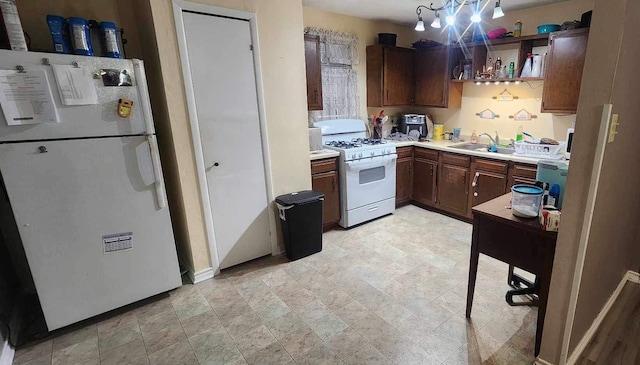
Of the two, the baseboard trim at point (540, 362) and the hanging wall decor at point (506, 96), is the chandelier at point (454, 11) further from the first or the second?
the baseboard trim at point (540, 362)

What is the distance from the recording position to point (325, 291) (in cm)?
246

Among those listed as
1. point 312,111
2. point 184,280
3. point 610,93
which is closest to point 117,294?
point 184,280

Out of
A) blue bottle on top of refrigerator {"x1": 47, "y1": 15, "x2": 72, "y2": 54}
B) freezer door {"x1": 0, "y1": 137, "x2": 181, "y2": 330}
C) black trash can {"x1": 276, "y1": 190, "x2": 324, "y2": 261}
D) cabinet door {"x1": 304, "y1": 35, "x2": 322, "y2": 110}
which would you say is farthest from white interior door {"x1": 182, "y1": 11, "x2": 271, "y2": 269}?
cabinet door {"x1": 304, "y1": 35, "x2": 322, "y2": 110}

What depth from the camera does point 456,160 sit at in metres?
3.63

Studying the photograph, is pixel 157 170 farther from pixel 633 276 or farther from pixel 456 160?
pixel 633 276

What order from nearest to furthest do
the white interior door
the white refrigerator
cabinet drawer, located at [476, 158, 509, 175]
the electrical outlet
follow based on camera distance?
the electrical outlet < the white refrigerator < the white interior door < cabinet drawer, located at [476, 158, 509, 175]

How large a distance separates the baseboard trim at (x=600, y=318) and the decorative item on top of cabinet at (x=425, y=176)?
6.23ft

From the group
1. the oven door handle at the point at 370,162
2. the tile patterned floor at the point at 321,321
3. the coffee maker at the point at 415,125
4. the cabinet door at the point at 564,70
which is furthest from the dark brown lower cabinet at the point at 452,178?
the tile patterned floor at the point at 321,321

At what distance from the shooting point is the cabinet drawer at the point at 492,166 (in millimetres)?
3188

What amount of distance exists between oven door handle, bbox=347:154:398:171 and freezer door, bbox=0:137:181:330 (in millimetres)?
1906

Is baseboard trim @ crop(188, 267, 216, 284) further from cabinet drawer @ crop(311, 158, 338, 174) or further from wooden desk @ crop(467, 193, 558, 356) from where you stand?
wooden desk @ crop(467, 193, 558, 356)

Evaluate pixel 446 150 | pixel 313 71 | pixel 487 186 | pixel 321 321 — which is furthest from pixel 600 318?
pixel 313 71

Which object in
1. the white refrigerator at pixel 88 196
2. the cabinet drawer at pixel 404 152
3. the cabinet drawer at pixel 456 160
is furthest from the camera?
the cabinet drawer at pixel 404 152

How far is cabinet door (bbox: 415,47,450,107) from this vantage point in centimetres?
398
